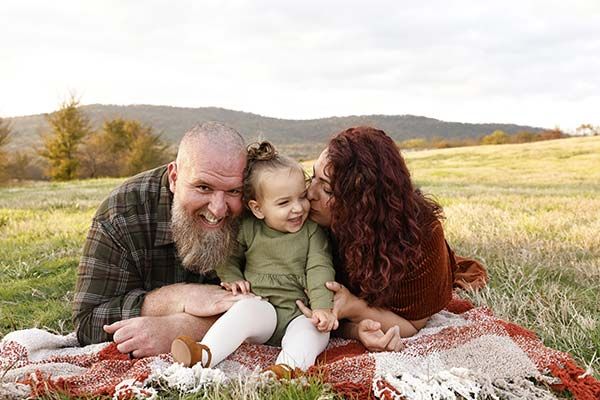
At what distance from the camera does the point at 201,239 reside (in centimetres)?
392

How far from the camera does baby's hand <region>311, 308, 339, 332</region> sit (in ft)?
11.8

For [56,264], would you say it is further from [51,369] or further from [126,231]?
[51,369]

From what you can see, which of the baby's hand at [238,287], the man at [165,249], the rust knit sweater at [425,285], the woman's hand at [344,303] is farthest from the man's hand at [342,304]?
the man at [165,249]

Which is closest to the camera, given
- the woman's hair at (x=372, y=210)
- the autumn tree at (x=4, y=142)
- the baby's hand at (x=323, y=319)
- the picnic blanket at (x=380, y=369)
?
the picnic blanket at (x=380, y=369)

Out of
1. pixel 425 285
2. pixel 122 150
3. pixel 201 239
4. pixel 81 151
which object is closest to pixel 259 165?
pixel 201 239

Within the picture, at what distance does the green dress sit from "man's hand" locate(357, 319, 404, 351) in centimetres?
37

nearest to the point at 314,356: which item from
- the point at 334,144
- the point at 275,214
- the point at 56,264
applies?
the point at 275,214

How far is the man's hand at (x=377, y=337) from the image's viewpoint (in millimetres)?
3660

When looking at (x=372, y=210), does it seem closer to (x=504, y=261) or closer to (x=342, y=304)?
(x=342, y=304)

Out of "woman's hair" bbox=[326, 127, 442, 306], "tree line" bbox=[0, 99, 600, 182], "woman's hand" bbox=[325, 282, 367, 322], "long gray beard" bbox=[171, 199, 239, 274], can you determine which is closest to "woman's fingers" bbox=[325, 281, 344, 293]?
"woman's hand" bbox=[325, 282, 367, 322]

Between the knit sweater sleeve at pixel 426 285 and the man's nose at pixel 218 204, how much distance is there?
1.21 meters

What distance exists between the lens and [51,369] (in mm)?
3430

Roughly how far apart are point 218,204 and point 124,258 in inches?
35.4

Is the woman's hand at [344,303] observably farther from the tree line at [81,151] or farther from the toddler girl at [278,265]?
the tree line at [81,151]
